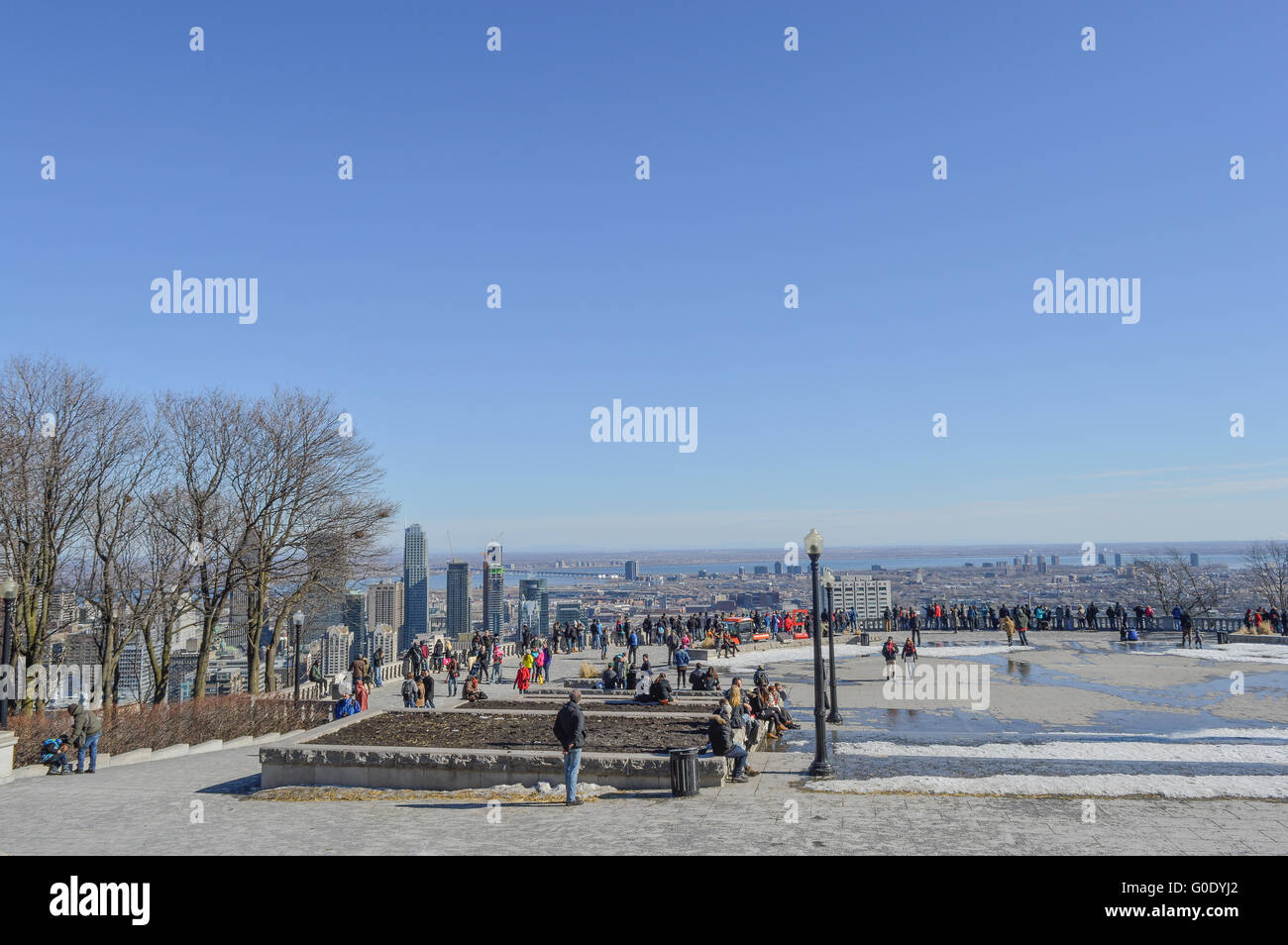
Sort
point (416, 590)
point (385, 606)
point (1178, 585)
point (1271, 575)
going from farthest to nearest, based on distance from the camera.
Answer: point (416, 590) → point (385, 606) → point (1178, 585) → point (1271, 575)

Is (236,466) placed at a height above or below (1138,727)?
above

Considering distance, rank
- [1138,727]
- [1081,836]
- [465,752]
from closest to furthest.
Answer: [1081,836] < [465,752] < [1138,727]

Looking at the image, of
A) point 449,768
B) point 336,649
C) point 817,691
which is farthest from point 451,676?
point 336,649

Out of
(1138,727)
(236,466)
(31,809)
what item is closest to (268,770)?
(31,809)

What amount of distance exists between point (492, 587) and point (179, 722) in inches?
6172

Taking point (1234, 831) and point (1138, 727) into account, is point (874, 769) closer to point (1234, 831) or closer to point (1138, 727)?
point (1234, 831)

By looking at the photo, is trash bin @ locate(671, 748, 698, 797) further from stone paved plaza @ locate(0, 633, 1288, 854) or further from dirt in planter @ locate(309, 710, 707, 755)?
dirt in planter @ locate(309, 710, 707, 755)

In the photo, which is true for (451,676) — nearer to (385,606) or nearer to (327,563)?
(327,563)

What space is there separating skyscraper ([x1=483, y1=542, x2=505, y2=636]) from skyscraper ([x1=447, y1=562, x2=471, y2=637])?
5.82 metres

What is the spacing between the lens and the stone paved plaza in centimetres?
1016

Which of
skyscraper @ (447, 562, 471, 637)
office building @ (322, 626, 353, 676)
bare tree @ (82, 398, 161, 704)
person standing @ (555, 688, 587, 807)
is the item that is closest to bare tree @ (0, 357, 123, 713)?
bare tree @ (82, 398, 161, 704)

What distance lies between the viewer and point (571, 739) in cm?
1253
